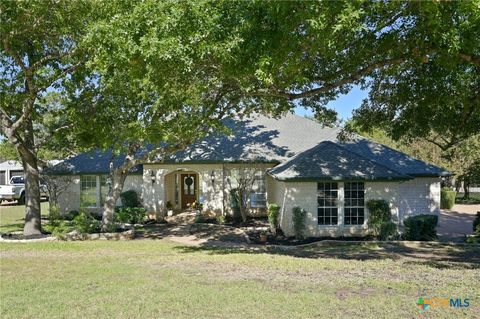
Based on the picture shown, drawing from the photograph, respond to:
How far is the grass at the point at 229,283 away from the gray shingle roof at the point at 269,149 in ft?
28.1

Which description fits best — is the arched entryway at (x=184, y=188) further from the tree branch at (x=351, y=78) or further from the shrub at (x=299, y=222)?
the tree branch at (x=351, y=78)

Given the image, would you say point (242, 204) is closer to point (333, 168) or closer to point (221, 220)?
point (221, 220)

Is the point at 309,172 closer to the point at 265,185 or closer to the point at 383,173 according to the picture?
the point at 383,173

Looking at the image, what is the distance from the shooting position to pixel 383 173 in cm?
1805

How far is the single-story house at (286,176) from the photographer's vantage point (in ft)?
59.6

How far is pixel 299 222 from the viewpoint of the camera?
17.8m

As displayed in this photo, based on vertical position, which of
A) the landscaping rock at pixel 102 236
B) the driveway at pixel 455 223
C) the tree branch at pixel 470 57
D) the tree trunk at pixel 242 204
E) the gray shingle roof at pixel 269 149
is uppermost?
the tree branch at pixel 470 57

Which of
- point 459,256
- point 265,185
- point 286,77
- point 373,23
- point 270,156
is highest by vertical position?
point 373,23

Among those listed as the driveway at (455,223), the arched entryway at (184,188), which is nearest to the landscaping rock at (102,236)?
the arched entryway at (184,188)

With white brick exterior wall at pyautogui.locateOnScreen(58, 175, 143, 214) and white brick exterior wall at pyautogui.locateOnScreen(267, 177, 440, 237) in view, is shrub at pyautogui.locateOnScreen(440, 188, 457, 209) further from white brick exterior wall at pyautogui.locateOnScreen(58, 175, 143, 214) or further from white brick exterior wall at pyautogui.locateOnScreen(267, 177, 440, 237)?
white brick exterior wall at pyautogui.locateOnScreen(58, 175, 143, 214)

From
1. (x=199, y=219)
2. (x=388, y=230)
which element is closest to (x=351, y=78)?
(x=388, y=230)

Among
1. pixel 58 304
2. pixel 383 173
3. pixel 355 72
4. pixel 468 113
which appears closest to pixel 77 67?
pixel 355 72

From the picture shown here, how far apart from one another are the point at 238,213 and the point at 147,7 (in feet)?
48.3

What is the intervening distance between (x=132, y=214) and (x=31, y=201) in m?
5.38
